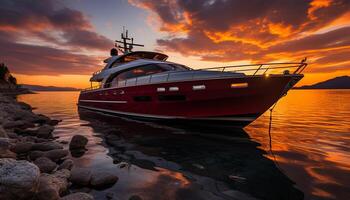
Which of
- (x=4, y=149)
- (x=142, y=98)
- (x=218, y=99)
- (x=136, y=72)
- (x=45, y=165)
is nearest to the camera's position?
(x=45, y=165)

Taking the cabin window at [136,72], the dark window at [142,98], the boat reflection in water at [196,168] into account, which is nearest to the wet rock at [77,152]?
the boat reflection in water at [196,168]

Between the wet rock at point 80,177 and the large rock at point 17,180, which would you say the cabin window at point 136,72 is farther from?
the large rock at point 17,180

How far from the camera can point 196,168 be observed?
17.6 feet

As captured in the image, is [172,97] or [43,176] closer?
[43,176]

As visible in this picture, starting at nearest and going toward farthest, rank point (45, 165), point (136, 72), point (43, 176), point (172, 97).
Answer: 1. point (43, 176)
2. point (45, 165)
3. point (172, 97)
4. point (136, 72)

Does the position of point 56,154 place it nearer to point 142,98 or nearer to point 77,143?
point 77,143

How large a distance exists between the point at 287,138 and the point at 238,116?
2217 millimetres

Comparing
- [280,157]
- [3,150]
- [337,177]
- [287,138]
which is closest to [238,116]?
[287,138]

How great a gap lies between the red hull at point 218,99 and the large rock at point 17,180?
6778 millimetres

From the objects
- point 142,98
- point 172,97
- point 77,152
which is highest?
point 172,97

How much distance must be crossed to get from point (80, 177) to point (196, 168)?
8.77 feet

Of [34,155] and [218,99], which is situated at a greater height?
[218,99]

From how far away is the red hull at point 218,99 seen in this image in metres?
8.45

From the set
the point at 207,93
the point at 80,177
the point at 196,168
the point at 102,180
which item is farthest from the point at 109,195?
the point at 207,93
